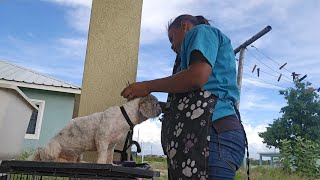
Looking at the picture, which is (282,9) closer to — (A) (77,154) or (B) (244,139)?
(B) (244,139)

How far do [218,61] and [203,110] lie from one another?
0.65 feet

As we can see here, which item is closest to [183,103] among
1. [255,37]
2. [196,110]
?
[196,110]

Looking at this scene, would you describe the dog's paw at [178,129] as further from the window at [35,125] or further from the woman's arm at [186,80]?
the window at [35,125]

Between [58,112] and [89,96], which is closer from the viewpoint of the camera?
[89,96]

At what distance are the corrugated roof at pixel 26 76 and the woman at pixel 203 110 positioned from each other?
6995 millimetres

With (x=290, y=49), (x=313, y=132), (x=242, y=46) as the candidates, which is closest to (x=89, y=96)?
(x=290, y=49)

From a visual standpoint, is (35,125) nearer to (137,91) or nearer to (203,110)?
(137,91)

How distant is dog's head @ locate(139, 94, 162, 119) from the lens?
1.20 m

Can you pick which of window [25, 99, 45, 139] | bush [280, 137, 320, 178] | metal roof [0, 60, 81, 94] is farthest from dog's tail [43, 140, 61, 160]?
window [25, 99, 45, 139]

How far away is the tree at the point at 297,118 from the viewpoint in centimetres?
1160

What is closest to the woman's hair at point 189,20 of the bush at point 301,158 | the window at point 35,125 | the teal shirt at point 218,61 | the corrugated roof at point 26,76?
the teal shirt at point 218,61

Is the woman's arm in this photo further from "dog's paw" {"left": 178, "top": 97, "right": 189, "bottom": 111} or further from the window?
the window

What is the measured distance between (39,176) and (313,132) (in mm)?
12097

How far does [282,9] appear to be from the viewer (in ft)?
11.7
